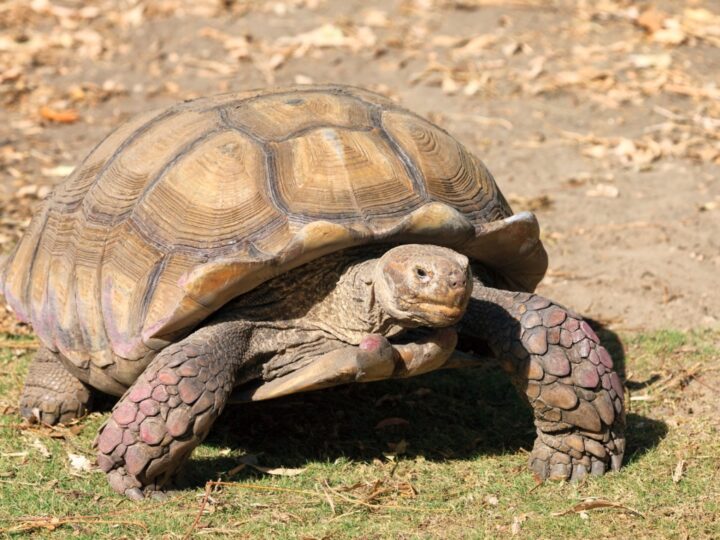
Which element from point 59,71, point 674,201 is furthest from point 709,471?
point 59,71

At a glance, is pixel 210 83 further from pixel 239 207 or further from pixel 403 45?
pixel 239 207

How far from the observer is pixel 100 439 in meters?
3.67

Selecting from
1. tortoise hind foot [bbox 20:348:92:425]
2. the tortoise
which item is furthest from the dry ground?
the tortoise

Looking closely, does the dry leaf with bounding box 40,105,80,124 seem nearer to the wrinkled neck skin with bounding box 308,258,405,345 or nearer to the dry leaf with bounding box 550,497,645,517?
the wrinkled neck skin with bounding box 308,258,405,345

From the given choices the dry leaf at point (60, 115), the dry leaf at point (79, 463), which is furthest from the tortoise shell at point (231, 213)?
the dry leaf at point (60, 115)

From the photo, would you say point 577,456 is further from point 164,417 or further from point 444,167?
point 164,417

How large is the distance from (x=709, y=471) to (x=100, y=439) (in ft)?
7.37

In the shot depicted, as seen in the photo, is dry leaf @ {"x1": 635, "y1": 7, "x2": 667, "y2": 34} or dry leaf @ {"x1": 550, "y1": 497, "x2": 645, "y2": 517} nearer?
dry leaf @ {"x1": 550, "y1": 497, "x2": 645, "y2": 517}

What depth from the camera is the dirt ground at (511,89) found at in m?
6.21

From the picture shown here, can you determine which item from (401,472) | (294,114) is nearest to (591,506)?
(401,472)

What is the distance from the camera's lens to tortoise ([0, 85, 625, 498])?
144 inches

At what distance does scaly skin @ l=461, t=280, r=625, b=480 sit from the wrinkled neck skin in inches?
19.3

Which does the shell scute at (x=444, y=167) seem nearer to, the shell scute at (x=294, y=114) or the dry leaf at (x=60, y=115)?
the shell scute at (x=294, y=114)

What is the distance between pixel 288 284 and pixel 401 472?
852 millimetres
